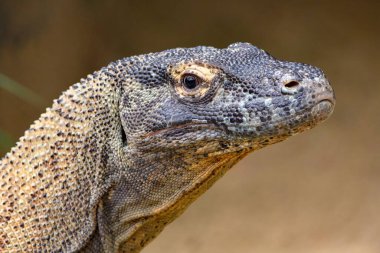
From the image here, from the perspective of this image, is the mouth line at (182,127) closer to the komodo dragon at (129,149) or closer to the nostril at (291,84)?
the komodo dragon at (129,149)

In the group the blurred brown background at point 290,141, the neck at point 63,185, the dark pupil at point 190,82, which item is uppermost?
the blurred brown background at point 290,141

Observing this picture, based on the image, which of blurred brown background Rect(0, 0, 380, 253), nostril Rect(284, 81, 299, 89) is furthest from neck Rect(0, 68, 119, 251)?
blurred brown background Rect(0, 0, 380, 253)

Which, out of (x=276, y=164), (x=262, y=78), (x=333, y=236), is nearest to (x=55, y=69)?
(x=276, y=164)

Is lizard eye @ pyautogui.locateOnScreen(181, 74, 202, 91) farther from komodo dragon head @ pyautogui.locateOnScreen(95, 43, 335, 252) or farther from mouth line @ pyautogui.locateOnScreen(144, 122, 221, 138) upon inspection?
mouth line @ pyautogui.locateOnScreen(144, 122, 221, 138)

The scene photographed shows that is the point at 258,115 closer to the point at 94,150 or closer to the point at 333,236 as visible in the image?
the point at 94,150

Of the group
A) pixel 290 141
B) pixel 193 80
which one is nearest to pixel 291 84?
pixel 193 80

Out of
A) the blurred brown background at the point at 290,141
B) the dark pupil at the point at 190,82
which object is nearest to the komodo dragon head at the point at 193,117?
the dark pupil at the point at 190,82
